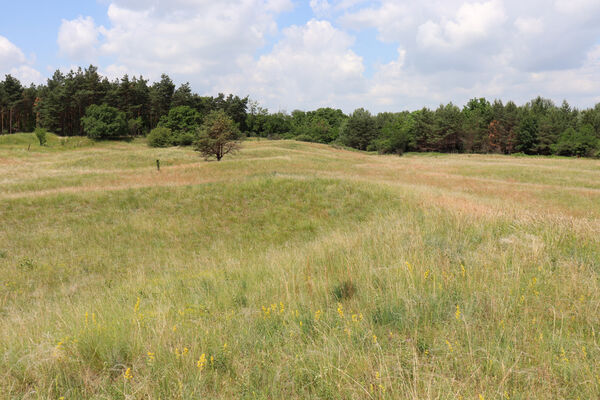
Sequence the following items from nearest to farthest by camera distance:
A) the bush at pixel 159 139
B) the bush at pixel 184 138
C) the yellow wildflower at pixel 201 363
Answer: the yellow wildflower at pixel 201 363 < the bush at pixel 159 139 < the bush at pixel 184 138

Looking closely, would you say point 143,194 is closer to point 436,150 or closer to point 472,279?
point 472,279

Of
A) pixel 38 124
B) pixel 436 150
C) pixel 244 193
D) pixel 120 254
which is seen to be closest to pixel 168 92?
pixel 38 124

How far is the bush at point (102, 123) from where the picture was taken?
237 feet

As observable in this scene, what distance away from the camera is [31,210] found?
59.8ft

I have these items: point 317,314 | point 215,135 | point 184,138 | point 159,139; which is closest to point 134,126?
point 159,139

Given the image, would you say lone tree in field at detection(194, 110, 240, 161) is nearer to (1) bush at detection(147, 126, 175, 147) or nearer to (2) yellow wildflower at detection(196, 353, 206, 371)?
(1) bush at detection(147, 126, 175, 147)

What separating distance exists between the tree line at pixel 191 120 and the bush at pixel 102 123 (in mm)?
200

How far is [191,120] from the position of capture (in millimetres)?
83000

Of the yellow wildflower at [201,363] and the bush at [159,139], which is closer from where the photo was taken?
the yellow wildflower at [201,363]

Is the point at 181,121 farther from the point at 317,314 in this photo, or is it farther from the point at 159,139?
the point at 317,314

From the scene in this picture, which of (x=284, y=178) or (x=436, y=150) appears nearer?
(x=284, y=178)

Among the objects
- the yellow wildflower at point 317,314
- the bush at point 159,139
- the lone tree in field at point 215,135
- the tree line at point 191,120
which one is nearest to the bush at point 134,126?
the tree line at point 191,120

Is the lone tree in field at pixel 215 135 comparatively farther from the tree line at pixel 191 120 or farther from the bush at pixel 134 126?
the bush at pixel 134 126

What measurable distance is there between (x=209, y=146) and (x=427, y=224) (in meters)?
36.1
